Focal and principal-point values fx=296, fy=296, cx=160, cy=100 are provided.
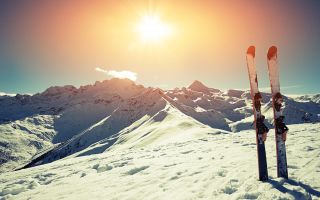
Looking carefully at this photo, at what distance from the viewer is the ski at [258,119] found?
9930 millimetres

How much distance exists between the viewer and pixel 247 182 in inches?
382

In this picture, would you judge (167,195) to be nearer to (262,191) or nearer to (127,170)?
(262,191)

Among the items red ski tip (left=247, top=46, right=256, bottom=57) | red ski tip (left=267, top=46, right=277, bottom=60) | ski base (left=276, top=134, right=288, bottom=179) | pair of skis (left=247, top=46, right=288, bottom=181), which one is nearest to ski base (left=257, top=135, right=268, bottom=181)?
pair of skis (left=247, top=46, right=288, bottom=181)

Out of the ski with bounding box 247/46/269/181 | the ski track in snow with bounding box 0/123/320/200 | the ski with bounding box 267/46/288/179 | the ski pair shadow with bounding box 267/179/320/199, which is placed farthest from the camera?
the ski with bounding box 267/46/288/179

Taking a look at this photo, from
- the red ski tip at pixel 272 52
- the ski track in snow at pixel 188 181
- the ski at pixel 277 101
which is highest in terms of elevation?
the red ski tip at pixel 272 52

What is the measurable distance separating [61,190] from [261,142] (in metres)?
8.20

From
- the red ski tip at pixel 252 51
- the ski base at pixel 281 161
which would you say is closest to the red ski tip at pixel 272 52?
the red ski tip at pixel 252 51

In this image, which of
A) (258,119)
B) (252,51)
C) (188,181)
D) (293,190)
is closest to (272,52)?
(252,51)

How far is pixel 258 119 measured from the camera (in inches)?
402

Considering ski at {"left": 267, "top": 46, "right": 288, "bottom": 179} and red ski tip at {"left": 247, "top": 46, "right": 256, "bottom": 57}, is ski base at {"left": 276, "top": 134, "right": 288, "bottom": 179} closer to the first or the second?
ski at {"left": 267, "top": 46, "right": 288, "bottom": 179}

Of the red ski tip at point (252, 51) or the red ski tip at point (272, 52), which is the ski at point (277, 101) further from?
the red ski tip at point (252, 51)

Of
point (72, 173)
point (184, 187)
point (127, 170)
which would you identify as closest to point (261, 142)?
point (184, 187)

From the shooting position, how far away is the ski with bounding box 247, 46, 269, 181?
9.93 metres

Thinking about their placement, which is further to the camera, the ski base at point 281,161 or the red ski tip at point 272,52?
the red ski tip at point 272,52
